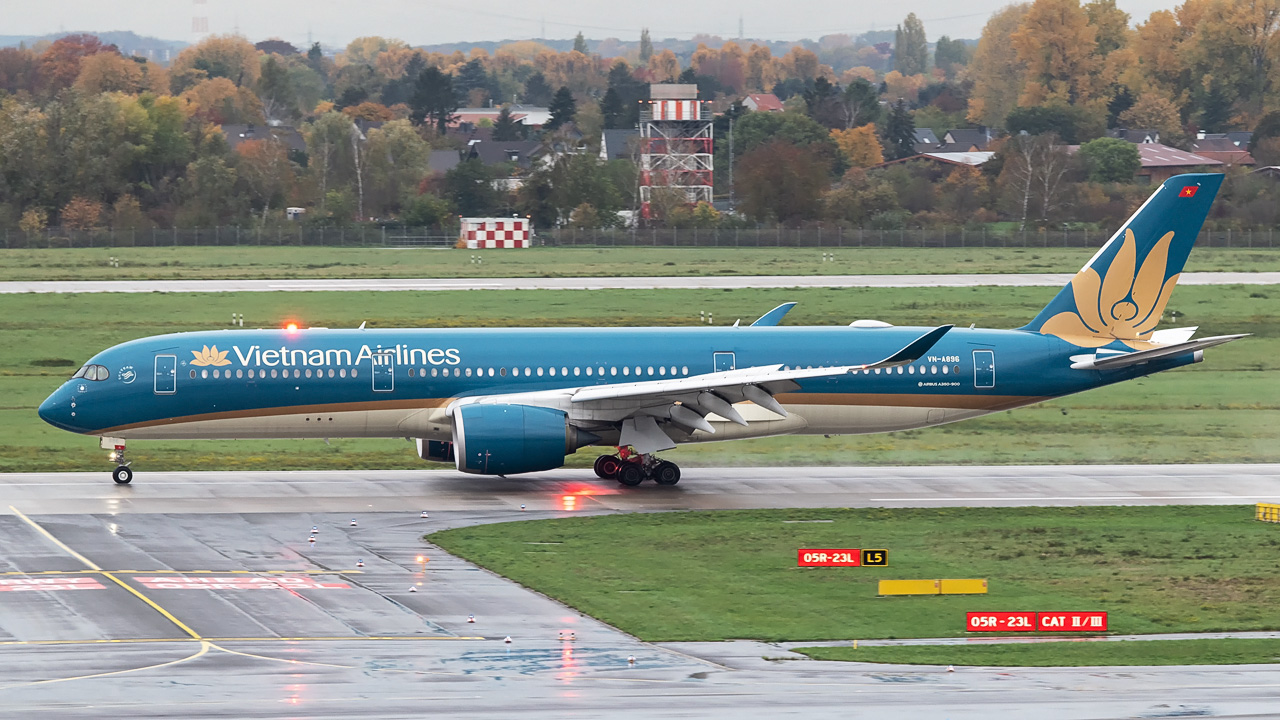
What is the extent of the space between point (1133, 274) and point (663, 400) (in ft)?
45.1

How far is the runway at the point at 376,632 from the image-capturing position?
69.4 feet

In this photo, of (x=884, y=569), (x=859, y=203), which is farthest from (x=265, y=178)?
(x=884, y=569)

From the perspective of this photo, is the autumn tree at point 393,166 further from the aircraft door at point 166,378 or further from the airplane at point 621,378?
the aircraft door at point 166,378

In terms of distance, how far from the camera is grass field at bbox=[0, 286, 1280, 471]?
4728 cm

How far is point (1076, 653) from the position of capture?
24.5 meters

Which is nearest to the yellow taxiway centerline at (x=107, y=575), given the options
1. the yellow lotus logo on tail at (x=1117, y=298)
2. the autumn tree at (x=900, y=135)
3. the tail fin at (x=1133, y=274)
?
the tail fin at (x=1133, y=274)

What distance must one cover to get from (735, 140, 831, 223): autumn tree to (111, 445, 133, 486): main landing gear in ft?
306

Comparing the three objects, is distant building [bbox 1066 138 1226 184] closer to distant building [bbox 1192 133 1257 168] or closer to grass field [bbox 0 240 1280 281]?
distant building [bbox 1192 133 1257 168]

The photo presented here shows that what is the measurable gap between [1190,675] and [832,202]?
110309mm

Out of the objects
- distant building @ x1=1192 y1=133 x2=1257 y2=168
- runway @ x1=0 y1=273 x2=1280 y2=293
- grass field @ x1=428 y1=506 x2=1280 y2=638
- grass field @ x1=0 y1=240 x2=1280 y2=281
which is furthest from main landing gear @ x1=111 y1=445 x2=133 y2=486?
distant building @ x1=1192 y1=133 x2=1257 y2=168

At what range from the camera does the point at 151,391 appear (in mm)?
40375

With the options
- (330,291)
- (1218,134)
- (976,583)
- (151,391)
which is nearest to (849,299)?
(330,291)

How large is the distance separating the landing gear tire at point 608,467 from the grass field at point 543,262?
170ft

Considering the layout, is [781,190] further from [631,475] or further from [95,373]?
[95,373]
